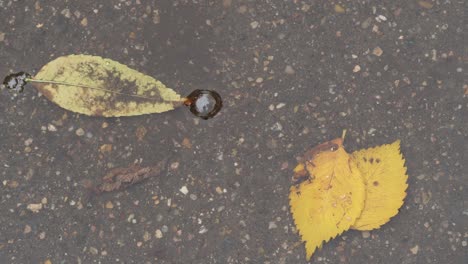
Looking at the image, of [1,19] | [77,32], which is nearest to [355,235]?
[77,32]

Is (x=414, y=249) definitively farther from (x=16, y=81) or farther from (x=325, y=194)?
(x=16, y=81)

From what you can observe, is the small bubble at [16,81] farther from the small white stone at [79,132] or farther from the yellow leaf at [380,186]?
the yellow leaf at [380,186]

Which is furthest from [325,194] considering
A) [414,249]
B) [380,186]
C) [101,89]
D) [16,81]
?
[16,81]

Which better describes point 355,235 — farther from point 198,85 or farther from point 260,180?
point 198,85

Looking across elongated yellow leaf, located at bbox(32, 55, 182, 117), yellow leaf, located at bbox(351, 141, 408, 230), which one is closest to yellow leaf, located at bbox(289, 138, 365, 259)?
yellow leaf, located at bbox(351, 141, 408, 230)

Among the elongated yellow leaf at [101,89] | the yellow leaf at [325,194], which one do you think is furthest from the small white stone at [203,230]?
the elongated yellow leaf at [101,89]

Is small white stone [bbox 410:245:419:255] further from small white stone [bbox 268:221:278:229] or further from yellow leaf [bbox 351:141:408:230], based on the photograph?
small white stone [bbox 268:221:278:229]
